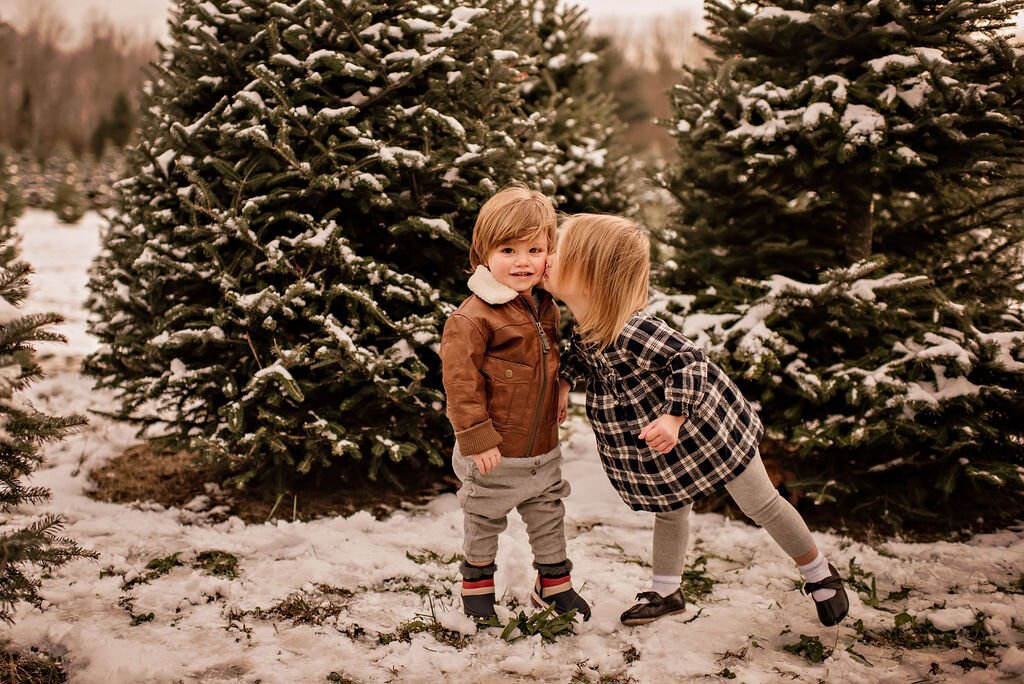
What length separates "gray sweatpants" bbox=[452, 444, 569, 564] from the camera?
2666mm

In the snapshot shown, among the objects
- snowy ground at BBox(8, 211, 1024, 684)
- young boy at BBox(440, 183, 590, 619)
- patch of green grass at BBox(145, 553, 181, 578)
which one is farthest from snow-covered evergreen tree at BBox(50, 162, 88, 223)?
young boy at BBox(440, 183, 590, 619)

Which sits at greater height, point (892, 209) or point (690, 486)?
point (892, 209)

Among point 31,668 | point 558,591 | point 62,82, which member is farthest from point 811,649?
point 62,82

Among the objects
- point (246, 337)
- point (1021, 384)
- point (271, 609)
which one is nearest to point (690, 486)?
point (271, 609)

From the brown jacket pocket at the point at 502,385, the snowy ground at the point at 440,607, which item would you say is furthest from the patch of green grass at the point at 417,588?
the brown jacket pocket at the point at 502,385

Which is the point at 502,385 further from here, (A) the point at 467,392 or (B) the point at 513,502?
(B) the point at 513,502

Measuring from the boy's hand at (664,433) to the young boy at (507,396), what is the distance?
0.46 metres

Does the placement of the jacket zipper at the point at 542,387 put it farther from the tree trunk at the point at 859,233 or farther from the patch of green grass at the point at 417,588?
the tree trunk at the point at 859,233

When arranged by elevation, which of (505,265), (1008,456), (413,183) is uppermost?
(413,183)

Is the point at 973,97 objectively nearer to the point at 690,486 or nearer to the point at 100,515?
the point at 690,486

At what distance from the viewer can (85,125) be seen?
48.1m

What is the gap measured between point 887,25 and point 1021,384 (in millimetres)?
2077

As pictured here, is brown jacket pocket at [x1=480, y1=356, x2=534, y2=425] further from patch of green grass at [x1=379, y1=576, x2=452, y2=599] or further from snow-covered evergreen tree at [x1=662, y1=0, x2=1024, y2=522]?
snow-covered evergreen tree at [x1=662, y1=0, x2=1024, y2=522]

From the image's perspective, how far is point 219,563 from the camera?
10.3 feet
